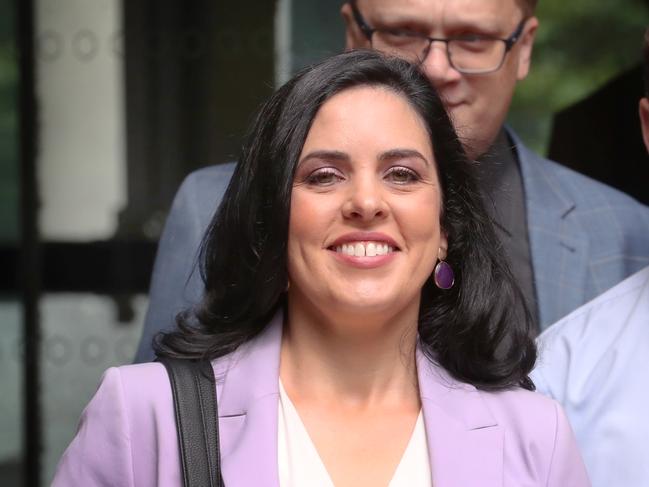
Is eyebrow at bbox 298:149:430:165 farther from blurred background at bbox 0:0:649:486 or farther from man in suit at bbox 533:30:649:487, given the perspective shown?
blurred background at bbox 0:0:649:486

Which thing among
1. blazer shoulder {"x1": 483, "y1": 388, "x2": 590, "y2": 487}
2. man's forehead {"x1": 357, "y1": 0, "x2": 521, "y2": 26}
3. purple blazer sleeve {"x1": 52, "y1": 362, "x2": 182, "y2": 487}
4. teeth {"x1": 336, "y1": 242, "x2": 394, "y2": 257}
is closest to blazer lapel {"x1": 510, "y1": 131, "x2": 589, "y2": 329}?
man's forehead {"x1": 357, "y1": 0, "x2": 521, "y2": 26}

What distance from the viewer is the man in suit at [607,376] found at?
2838 mm

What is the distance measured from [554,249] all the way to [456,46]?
0.59 m

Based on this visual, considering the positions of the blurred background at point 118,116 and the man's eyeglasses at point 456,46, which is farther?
the blurred background at point 118,116

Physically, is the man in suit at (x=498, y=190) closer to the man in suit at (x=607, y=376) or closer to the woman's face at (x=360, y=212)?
the man in suit at (x=607, y=376)

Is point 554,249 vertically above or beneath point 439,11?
beneath

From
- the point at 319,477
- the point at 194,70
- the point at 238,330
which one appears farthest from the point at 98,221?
the point at 319,477

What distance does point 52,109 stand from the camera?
16.1 ft

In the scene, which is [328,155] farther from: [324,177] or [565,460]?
[565,460]

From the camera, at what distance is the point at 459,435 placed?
2.64 meters

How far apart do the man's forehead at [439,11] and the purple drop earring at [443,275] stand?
0.80 metres

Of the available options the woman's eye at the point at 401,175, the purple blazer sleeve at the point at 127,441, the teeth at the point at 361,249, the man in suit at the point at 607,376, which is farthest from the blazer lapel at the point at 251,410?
the man in suit at the point at 607,376

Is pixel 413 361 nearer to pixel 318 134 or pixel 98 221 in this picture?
pixel 318 134

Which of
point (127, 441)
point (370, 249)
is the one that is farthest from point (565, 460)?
point (127, 441)
